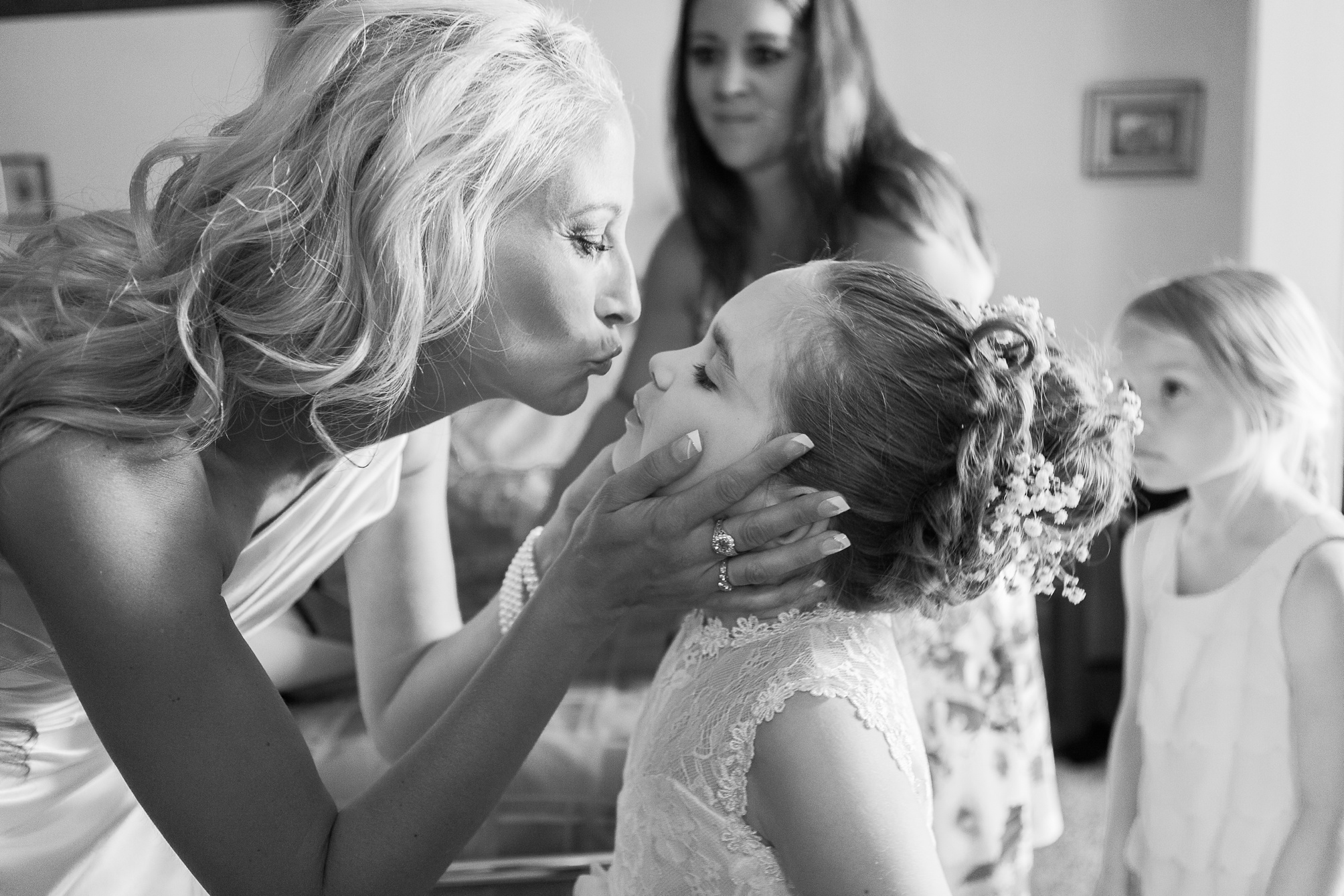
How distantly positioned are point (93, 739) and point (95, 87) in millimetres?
2457

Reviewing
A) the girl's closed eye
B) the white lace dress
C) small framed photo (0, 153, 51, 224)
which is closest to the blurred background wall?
small framed photo (0, 153, 51, 224)

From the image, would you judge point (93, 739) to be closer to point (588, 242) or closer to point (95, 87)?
point (588, 242)

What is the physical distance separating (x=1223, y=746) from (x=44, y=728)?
1.45 metres

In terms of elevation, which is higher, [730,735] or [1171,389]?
[1171,389]

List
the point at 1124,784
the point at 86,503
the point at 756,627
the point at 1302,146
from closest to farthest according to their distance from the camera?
the point at 86,503 < the point at 756,627 < the point at 1124,784 < the point at 1302,146

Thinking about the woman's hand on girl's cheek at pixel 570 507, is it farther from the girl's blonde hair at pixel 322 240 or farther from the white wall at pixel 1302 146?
the white wall at pixel 1302 146

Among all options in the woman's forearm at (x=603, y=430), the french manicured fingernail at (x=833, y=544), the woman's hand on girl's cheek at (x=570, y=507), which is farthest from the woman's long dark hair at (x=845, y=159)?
the french manicured fingernail at (x=833, y=544)

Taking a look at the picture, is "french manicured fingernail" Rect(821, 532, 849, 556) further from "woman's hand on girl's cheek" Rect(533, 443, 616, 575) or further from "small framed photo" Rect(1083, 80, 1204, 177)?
"small framed photo" Rect(1083, 80, 1204, 177)

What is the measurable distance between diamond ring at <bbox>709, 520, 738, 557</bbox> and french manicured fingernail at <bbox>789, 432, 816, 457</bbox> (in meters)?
0.09

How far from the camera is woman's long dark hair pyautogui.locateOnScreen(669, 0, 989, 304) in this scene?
1.73 metres

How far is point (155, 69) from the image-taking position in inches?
121

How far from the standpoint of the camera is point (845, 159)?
1.81 m

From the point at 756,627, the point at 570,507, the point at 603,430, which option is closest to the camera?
the point at 756,627

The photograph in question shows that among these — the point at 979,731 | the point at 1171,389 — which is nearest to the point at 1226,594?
the point at 1171,389
